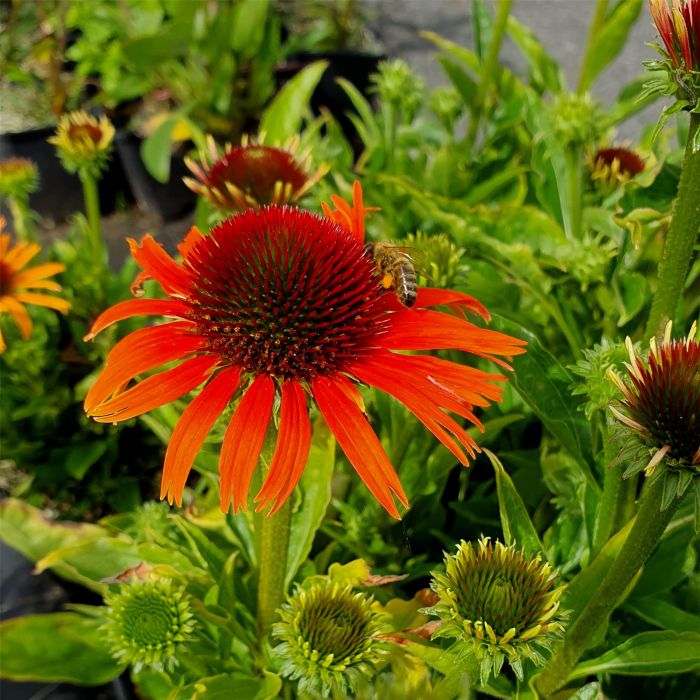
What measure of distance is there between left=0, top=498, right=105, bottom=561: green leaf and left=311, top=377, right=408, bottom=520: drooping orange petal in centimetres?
54

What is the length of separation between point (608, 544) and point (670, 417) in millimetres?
189

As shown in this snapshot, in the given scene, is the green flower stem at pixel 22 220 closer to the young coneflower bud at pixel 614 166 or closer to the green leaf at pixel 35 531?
the green leaf at pixel 35 531

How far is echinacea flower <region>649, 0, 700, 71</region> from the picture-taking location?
55cm

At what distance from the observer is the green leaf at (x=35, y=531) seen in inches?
38.4

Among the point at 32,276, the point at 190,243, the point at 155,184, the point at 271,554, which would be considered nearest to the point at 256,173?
the point at 190,243

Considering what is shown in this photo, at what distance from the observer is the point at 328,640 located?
0.61 metres

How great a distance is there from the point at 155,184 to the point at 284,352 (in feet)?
6.25

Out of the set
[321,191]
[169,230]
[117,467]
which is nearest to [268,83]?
[169,230]

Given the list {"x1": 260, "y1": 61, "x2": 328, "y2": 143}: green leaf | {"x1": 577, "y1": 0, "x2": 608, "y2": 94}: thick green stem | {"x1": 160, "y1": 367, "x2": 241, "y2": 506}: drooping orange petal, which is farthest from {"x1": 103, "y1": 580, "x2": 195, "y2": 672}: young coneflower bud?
{"x1": 577, "y1": 0, "x2": 608, "y2": 94}: thick green stem

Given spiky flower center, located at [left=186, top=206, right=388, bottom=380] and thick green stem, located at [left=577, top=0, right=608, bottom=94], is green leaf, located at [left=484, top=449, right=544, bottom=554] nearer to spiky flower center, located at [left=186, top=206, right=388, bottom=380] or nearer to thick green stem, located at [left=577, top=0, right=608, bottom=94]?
spiky flower center, located at [left=186, top=206, right=388, bottom=380]

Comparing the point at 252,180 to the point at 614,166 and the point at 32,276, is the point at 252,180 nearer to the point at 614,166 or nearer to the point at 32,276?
the point at 32,276

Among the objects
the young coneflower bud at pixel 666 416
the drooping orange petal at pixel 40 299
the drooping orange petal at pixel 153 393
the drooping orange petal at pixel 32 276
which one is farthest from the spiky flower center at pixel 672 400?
the drooping orange petal at pixel 32 276

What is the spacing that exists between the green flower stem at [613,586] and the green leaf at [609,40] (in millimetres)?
1018

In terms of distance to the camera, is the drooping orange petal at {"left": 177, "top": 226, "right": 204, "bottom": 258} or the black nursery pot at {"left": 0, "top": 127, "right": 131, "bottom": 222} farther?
the black nursery pot at {"left": 0, "top": 127, "right": 131, "bottom": 222}
